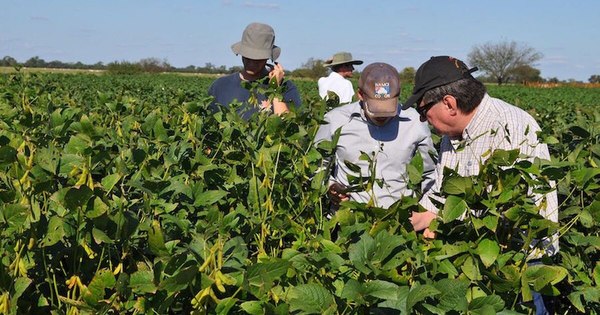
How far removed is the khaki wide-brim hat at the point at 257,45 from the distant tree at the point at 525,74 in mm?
80048

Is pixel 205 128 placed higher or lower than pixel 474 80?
lower

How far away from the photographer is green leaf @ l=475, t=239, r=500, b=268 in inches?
75.9

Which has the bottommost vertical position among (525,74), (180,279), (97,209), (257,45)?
(525,74)

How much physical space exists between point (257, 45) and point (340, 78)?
3240 millimetres

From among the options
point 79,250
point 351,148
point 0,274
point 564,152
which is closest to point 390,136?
point 351,148

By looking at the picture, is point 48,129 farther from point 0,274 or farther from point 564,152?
point 564,152

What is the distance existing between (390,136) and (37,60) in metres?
79.3

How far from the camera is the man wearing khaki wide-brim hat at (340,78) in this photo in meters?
7.70

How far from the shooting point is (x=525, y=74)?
81.6m

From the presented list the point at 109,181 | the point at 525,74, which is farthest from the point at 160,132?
the point at 525,74

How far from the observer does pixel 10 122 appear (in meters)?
3.40

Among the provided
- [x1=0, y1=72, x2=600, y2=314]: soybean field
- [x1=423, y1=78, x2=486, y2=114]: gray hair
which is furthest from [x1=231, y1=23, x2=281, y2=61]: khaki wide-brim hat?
[x1=0, y1=72, x2=600, y2=314]: soybean field

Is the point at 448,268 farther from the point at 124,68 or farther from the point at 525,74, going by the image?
the point at 525,74

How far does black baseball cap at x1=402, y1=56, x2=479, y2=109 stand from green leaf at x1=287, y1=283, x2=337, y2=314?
1.36 meters
